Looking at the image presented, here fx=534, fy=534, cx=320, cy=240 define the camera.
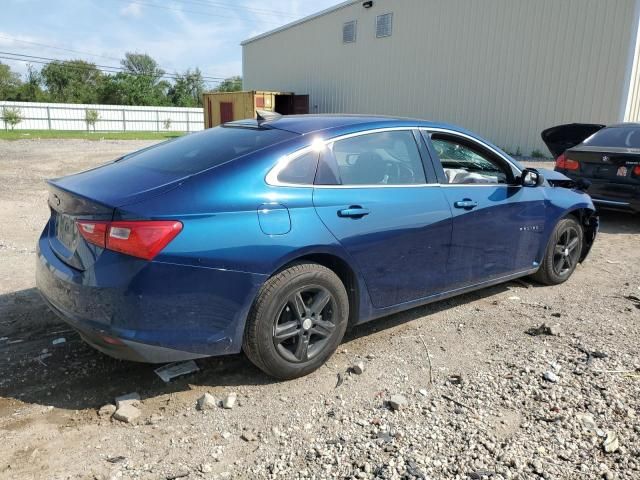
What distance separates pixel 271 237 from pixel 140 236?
716 mm

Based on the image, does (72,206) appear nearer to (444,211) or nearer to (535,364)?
(444,211)

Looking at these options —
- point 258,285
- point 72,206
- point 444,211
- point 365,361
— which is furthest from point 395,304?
point 72,206

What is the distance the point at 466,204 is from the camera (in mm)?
4133

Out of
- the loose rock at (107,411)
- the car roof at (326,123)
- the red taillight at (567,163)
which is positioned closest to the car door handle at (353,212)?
the car roof at (326,123)

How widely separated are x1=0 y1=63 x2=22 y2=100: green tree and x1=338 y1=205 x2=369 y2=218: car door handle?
72149 mm

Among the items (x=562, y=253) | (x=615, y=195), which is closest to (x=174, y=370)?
(x=562, y=253)

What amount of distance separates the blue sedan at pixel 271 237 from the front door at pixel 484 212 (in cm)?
2

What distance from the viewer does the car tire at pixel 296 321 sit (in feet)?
10.2

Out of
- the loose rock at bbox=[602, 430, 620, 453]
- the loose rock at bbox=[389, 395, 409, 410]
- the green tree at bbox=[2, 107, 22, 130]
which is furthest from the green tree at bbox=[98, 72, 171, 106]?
the loose rock at bbox=[602, 430, 620, 453]

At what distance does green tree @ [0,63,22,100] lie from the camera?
63.7 meters

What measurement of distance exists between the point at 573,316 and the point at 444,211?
158 centimetres

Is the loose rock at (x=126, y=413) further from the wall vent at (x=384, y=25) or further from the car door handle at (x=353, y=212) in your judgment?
the wall vent at (x=384, y=25)

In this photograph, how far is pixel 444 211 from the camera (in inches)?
156

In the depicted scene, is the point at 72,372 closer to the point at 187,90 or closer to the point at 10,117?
the point at 10,117
